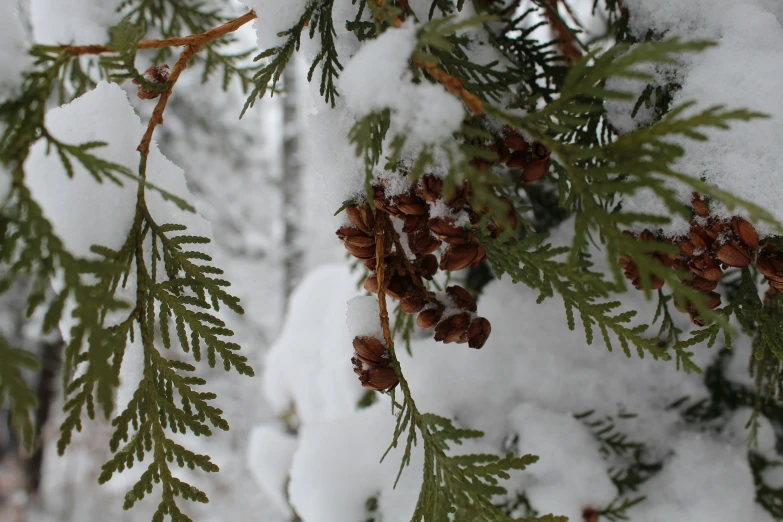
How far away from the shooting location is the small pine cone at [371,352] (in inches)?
33.4

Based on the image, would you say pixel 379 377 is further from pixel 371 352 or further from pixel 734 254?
pixel 734 254

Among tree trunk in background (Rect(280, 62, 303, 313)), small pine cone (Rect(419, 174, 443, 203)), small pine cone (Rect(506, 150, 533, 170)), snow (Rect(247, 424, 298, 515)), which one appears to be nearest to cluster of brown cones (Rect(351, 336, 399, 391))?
small pine cone (Rect(419, 174, 443, 203))

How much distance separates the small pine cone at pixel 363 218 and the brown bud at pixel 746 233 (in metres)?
0.56

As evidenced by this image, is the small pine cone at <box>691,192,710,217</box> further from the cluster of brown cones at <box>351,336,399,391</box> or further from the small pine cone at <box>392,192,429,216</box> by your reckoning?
the cluster of brown cones at <box>351,336,399,391</box>

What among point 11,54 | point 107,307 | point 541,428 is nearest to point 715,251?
point 541,428

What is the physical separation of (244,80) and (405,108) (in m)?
0.84

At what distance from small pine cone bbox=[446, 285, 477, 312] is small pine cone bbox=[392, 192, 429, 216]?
0.59 feet

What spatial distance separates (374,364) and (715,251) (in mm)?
567

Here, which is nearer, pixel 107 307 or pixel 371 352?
pixel 107 307

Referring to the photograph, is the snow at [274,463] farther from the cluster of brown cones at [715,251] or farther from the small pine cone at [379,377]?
the cluster of brown cones at [715,251]

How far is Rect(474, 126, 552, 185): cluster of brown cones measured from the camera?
81cm

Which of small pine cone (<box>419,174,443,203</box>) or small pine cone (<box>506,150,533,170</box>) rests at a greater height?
small pine cone (<box>506,150,533,170</box>)

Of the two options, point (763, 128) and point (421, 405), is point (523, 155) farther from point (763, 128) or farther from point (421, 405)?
point (421, 405)

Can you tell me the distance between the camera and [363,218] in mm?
852
